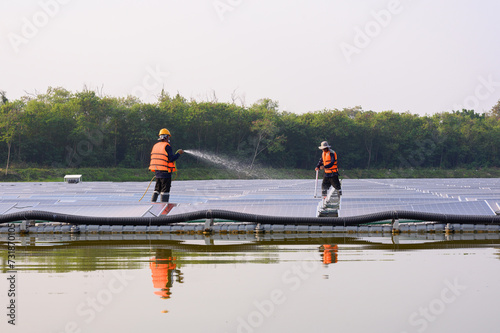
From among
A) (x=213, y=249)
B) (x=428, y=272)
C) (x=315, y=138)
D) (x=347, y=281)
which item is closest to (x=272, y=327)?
(x=347, y=281)

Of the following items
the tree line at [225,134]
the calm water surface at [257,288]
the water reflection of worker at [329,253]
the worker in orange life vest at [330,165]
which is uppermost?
the tree line at [225,134]

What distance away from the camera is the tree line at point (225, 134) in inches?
2771

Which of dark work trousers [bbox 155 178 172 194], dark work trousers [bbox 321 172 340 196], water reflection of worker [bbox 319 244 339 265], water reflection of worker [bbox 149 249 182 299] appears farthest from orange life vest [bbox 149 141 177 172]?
water reflection of worker [bbox 319 244 339 265]

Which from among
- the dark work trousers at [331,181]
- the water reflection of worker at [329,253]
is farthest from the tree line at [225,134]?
the water reflection of worker at [329,253]

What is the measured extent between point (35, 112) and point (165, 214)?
6164 centimetres

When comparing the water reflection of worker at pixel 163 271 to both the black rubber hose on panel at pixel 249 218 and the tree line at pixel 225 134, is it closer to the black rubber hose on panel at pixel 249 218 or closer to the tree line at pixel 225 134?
the black rubber hose on panel at pixel 249 218

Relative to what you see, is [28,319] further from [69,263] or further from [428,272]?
[428,272]

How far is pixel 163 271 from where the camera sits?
9.22 meters

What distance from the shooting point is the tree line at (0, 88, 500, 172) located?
70375 millimetres

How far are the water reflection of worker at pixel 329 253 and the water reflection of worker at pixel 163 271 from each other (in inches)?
89.2

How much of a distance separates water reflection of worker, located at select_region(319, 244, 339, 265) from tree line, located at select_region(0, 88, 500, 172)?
58432 millimetres

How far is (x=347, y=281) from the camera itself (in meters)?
8.25

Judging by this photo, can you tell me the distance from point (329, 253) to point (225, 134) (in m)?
67.6

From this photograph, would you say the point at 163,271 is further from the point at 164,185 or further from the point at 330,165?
the point at 330,165
